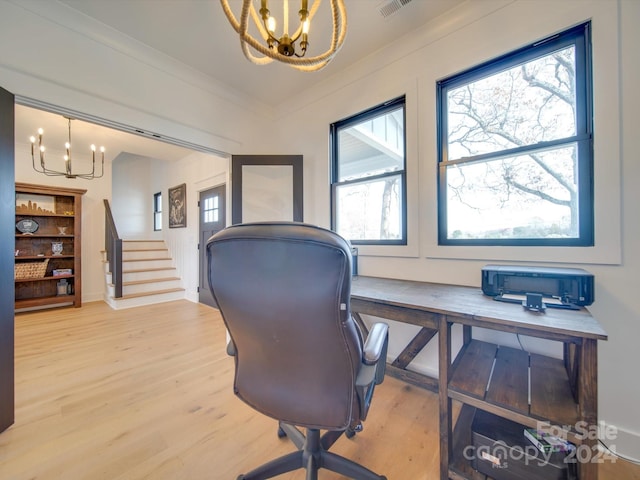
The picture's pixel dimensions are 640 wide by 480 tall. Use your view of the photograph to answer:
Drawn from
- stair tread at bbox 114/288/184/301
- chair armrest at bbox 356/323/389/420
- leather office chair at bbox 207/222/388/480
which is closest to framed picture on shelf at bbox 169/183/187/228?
stair tread at bbox 114/288/184/301

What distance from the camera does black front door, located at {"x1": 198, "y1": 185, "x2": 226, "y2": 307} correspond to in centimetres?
418

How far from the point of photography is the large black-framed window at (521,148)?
1472mm

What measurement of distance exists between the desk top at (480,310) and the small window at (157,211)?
20.0 ft

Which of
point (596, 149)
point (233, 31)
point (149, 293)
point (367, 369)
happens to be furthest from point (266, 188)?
point (149, 293)

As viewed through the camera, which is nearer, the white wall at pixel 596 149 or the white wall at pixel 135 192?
the white wall at pixel 596 149

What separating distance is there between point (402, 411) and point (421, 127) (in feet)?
7.00

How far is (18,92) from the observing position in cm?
155

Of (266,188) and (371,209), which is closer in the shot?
(371,209)

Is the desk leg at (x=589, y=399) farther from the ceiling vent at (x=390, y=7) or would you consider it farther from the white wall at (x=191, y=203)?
the white wall at (x=191, y=203)

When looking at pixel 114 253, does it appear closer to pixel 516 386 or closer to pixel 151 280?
pixel 151 280

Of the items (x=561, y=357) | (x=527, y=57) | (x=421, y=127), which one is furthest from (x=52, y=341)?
(x=527, y=57)

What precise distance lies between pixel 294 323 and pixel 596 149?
189cm

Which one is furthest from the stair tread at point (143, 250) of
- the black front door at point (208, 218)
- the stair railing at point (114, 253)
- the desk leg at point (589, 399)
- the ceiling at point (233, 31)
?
the desk leg at point (589, 399)

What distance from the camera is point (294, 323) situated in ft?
2.66
